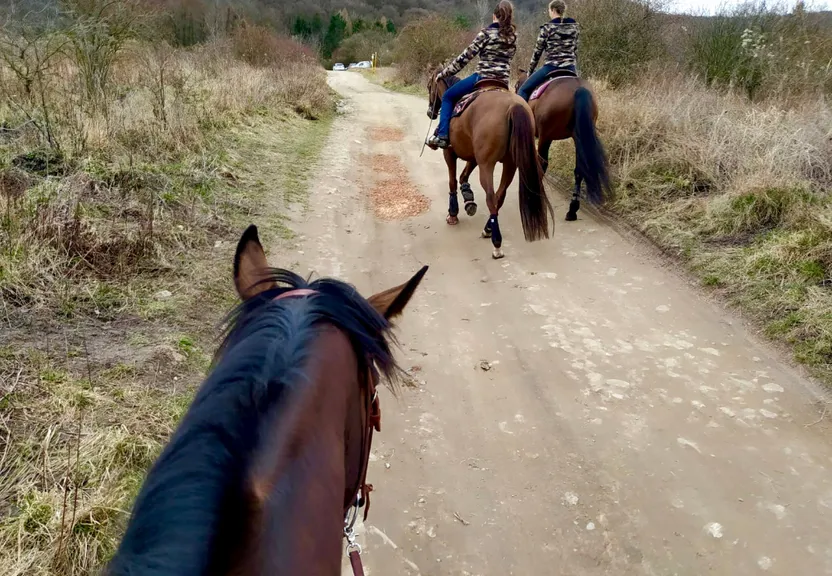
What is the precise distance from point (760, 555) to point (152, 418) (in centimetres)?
325

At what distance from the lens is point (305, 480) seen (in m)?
1.13

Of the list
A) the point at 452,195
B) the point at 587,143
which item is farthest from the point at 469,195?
the point at 587,143

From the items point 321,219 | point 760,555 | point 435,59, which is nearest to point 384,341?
point 760,555

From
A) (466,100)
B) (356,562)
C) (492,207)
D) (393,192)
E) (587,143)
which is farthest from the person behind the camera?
(393,192)

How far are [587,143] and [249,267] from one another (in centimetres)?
587

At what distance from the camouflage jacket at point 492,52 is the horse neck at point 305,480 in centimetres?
590

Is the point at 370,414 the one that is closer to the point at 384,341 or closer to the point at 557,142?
the point at 384,341

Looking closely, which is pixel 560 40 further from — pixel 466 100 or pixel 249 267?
pixel 249 267

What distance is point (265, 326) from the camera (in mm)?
1396

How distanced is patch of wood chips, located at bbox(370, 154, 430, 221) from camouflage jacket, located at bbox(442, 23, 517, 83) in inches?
80.9

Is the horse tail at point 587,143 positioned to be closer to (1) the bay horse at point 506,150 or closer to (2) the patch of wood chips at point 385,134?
(1) the bay horse at point 506,150

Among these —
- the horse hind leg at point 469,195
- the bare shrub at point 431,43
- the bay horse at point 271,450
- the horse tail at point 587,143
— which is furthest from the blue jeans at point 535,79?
the bare shrub at point 431,43

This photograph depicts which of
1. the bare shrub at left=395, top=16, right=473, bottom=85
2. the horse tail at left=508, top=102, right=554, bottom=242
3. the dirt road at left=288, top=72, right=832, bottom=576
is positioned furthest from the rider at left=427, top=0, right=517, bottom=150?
the bare shrub at left=395, top=16, right=473, bottom=85

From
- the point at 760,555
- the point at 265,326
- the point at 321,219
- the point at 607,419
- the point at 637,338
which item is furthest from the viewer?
the point at 321,219
